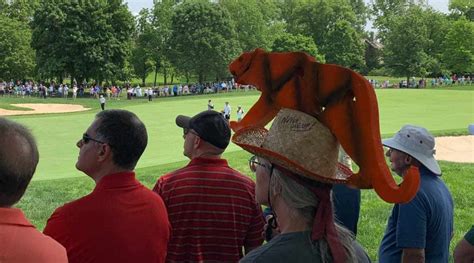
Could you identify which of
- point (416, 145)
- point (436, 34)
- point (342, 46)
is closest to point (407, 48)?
point (436, 34)

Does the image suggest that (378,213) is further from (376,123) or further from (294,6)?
(294,6)

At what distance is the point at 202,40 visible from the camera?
70438mm

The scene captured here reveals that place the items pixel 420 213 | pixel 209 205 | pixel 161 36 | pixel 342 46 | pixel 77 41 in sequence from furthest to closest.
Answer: pixel 342 46
pixel 161 36
pixel 77 41
pixel 209 205
pixel 420 213

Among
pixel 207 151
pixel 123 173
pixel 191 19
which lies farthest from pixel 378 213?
pixel 191 19

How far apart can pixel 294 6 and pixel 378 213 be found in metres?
99.2

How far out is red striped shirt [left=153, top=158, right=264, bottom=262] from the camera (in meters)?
4.08

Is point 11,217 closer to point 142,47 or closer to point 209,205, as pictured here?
point 209,205

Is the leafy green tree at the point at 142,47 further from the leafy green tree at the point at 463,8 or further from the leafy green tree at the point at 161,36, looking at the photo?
the leafy green tree at the point at 463,8

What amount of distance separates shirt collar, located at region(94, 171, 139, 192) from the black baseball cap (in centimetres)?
86

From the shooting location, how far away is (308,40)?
80.6m

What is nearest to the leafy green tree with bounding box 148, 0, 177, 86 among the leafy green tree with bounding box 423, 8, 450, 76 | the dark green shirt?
the leafy green tree with bounding box 423, 8, 450, 76

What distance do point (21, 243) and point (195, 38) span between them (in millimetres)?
70292

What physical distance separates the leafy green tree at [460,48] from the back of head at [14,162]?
276 feet

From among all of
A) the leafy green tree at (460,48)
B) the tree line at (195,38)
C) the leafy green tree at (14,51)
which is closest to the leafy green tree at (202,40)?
the tree line at (195,38)
